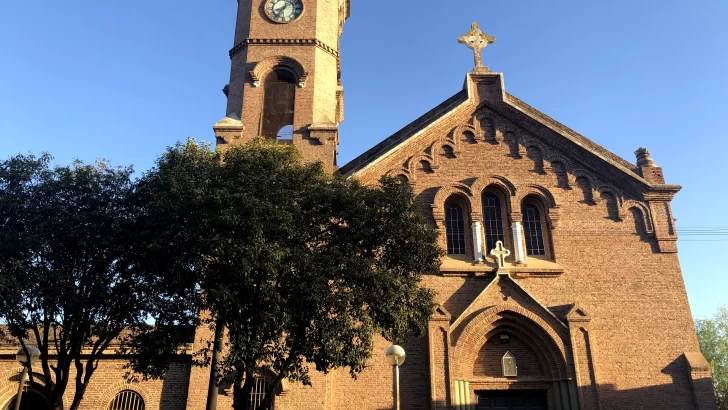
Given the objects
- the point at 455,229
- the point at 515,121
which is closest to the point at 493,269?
the point at 455,229

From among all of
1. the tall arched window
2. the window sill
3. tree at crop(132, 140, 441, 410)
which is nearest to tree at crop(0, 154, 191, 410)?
tree at crop(132, 140, 441, 410)

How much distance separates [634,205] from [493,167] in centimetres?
520

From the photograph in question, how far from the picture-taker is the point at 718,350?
39438mm

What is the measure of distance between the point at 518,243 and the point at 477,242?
1.48 meters

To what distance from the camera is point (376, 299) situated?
44.9 ft

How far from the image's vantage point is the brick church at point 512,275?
1852 centimetres

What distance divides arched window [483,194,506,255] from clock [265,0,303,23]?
1243cm

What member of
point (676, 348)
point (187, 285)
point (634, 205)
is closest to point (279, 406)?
point (187, 285)

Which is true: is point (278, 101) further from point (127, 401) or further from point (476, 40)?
point (127, 401)

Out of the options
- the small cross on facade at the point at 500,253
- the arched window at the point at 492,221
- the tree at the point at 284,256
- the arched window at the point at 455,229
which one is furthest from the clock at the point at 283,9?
the small cross on facade at the point at 500,253

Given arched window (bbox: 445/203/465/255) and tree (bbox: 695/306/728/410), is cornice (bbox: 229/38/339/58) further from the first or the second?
tree (bbox: 695/306/728/410)

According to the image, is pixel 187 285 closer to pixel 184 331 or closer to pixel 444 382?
pixel 184 331

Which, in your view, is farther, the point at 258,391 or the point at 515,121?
the point at 515,121

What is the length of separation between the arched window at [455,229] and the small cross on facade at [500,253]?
1.21 metres
